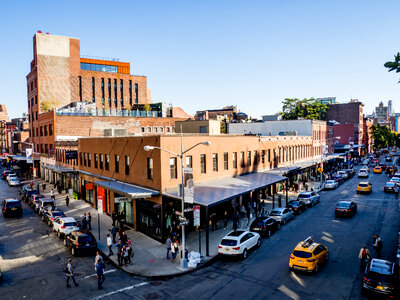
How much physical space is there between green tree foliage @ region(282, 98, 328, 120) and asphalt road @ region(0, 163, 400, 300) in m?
72.8

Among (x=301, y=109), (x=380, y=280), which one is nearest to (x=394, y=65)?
(x=380, y=280)

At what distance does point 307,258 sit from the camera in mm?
17766

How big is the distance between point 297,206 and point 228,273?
1771 centimetres

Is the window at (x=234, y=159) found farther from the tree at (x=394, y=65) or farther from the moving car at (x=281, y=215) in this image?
the tree at (x=394, y=65)

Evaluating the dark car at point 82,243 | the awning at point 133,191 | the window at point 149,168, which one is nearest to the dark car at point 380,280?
the awning at point 133,191

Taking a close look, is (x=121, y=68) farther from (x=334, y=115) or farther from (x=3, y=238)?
(x=334, y=115)

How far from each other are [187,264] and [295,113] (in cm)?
8797

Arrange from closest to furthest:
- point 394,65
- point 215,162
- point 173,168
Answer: point 394,65
point 173,168
point 215,162

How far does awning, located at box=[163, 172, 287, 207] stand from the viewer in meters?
23.0

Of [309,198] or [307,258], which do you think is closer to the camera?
[307,258]

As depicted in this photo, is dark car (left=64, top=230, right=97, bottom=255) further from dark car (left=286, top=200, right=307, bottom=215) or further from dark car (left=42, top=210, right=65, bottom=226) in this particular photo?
dark car (left=286, top=200, right=307, bottom=215)

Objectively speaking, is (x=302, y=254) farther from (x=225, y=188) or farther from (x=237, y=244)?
(x=225, y=188)

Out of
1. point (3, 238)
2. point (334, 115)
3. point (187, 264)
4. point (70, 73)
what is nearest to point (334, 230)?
point (187, 264)

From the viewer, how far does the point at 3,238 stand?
26.8 meters
